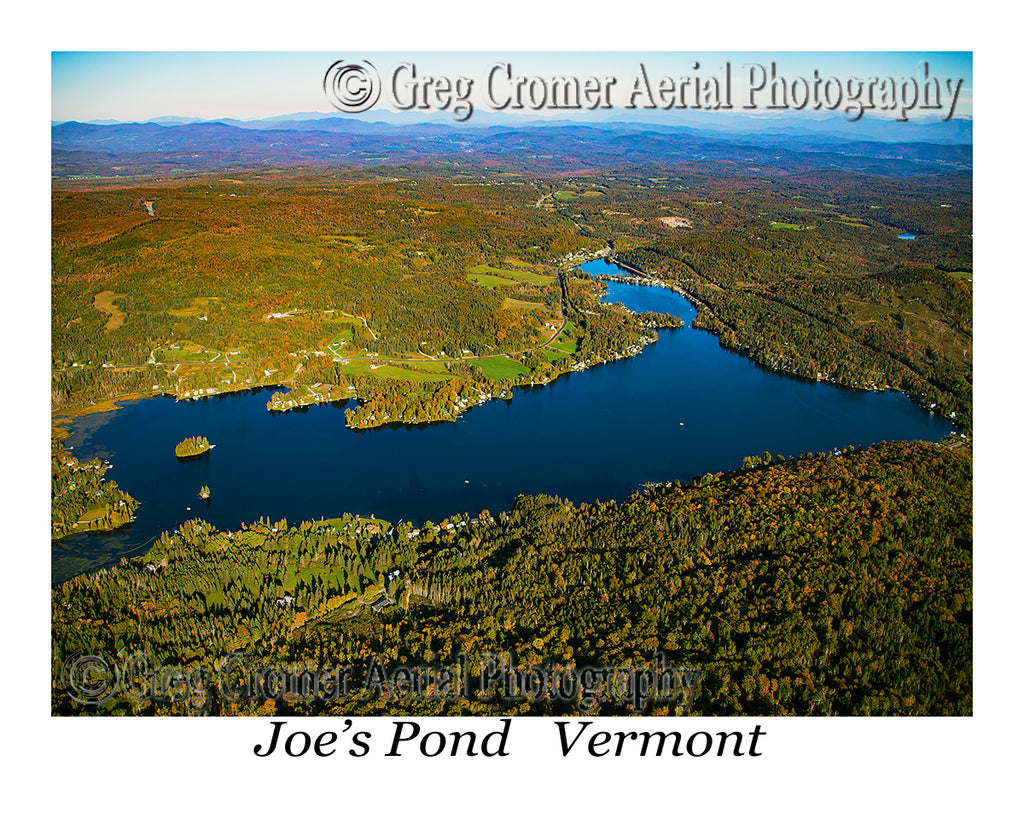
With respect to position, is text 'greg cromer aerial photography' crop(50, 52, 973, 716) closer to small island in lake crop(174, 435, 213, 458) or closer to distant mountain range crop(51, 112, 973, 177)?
small island in lake crop(174, 435, 213, 458)

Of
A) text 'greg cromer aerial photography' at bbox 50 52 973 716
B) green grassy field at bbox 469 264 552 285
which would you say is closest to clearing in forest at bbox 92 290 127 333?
text 'greg cromer aerial photography' at bbox 50 52 973 716

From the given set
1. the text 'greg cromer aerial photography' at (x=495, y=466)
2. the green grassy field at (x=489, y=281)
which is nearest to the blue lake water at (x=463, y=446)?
the text 'greg cromer aerial photography' at (x=495, y=466)

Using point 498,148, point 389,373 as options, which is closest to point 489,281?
point 389,373

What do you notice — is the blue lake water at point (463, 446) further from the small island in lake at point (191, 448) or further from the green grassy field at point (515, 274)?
the green grassy field at point (515, 274)

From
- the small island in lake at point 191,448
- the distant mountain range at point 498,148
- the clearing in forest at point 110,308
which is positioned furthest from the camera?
the distant mountain range at point 498,148

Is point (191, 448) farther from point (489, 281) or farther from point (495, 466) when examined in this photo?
point (489, 281)

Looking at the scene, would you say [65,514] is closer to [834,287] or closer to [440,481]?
[440,481]

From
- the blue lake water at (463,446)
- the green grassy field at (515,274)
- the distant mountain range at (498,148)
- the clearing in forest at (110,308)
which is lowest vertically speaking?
the blue lake water at (463,446)
